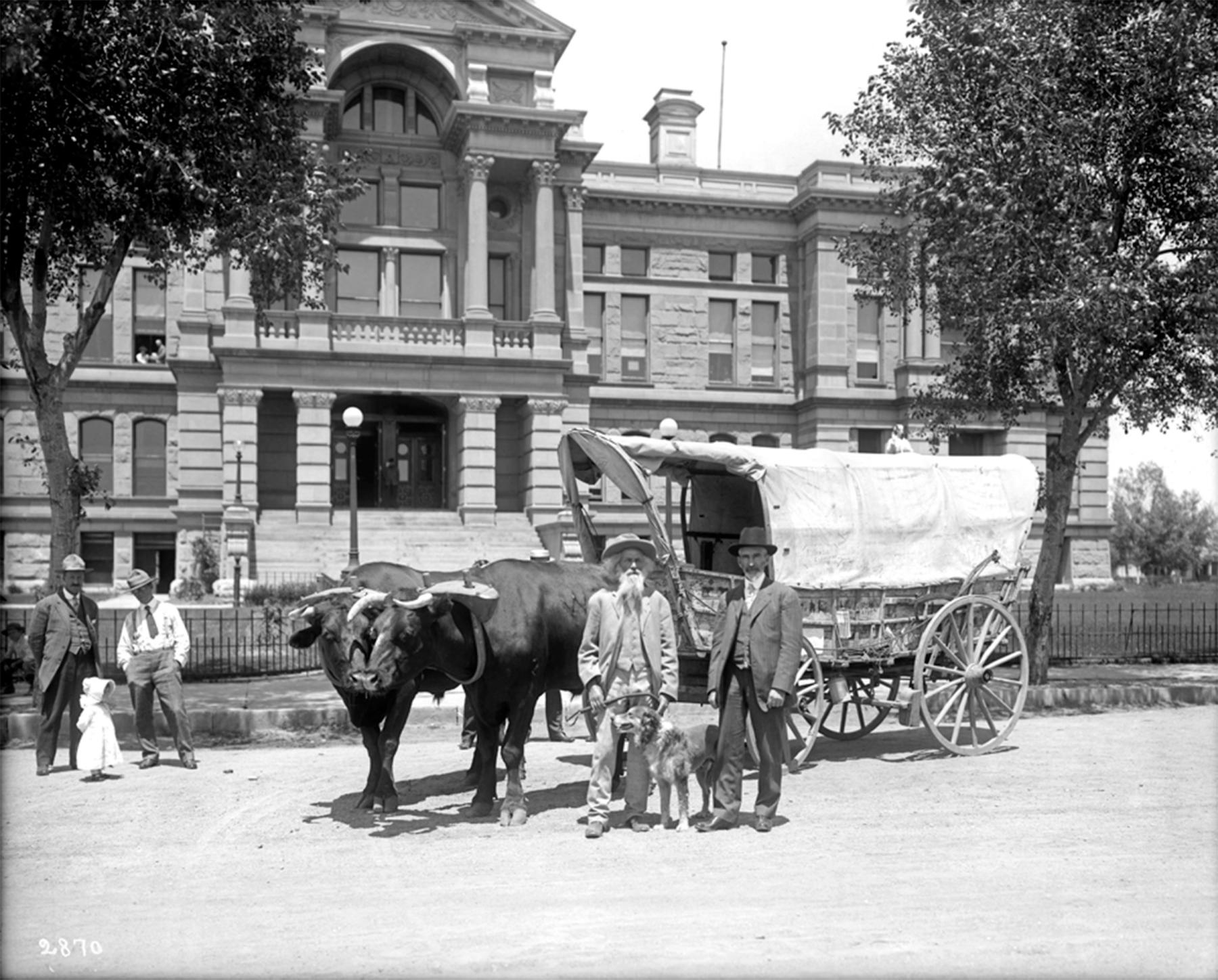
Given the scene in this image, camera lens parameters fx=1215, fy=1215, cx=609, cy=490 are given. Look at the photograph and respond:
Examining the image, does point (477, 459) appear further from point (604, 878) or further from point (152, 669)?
point (604, 878)

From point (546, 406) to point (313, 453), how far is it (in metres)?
7.54

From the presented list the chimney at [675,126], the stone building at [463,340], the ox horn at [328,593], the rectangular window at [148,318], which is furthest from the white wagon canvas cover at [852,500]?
the chimney at [675,126]

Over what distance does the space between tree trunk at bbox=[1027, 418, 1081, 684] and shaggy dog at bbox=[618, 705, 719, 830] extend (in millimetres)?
10542

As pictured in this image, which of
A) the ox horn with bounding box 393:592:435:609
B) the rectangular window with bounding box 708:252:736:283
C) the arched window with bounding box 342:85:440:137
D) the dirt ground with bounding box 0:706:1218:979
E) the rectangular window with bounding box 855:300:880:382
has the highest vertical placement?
the arched window with bounding box 342:85:440:137

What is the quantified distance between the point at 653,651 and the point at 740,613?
740mm

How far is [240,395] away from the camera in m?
37.4

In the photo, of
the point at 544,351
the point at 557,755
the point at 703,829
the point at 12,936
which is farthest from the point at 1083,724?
the point at 544,351

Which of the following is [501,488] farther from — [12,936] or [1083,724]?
[12,936]

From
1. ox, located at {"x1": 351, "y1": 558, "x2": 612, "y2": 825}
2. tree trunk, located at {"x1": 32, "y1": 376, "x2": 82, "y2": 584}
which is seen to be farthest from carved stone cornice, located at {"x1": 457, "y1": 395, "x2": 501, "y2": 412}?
ox, located at {"x1": 351, "y1": 558, "x2": 612, "y2": 825}

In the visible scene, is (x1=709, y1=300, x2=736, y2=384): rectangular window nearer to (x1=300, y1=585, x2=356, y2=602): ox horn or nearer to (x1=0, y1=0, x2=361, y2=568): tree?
Result: (x1=0, y1=0, x2=361, y2=568): tree

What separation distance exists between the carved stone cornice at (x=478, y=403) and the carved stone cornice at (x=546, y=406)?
1159 mm

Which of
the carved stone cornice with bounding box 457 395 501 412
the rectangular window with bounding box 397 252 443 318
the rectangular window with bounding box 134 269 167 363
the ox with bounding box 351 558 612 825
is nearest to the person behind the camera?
the ox with bounding box 351 558 612 825

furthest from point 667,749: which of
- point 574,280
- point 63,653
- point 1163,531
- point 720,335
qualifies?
point 1163,531

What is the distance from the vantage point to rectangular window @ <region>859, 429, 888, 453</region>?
154 ft
